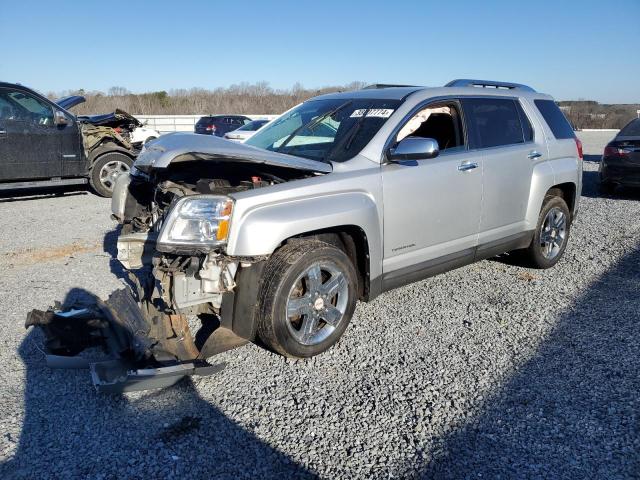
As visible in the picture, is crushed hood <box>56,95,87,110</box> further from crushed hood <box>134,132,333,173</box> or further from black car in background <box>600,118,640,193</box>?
black car in background <box>600,118,640,193</box>

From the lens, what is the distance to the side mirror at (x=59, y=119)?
9.24 m

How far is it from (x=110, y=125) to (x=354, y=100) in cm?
744

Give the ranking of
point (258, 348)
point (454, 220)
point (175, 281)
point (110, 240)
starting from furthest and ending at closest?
point (110, 240), point (454, 220), point (258, 348), point (175, 281)

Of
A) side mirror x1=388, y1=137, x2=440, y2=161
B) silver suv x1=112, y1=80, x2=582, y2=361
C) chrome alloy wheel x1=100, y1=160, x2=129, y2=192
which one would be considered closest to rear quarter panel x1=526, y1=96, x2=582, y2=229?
silver suv x1=112, y1=80, x2=582, y2=361

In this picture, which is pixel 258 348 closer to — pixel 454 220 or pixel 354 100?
pixel 454 220

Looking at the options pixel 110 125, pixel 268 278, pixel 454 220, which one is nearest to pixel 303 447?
pixel 268 278

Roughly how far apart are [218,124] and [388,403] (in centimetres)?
2331

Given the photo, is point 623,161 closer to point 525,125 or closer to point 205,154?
point 525,125

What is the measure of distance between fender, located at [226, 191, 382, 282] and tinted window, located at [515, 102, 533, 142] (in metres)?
2.33

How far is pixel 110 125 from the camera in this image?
10.4 m

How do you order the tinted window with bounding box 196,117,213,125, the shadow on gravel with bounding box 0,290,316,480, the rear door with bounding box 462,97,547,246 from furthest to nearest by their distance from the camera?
1. the tinted window with bounding box 196,117,213,125
2. the rear door with bounding box 462,97,547,246
3. the shadow on gravel with bounding box 0,290,316,480

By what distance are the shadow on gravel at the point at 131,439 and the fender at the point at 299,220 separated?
99cm

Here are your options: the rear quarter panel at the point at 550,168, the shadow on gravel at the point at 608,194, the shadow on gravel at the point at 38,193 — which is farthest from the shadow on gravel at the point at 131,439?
the shadow on gravel at the point at 608,194

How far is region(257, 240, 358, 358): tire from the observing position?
133 inches
